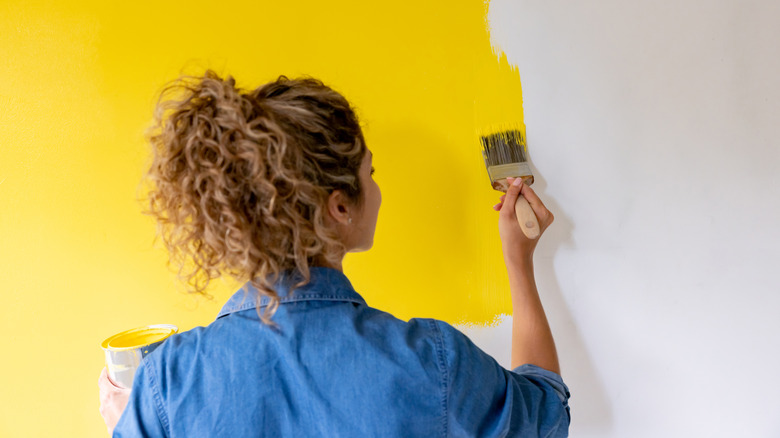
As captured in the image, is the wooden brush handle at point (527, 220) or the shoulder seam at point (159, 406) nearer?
the shoulder seam at point (159, 406)

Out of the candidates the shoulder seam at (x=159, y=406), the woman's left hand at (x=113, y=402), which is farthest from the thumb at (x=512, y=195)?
the woman's left hand at (x=113, y=402)

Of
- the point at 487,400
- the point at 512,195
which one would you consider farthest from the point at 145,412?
the point at 512,195

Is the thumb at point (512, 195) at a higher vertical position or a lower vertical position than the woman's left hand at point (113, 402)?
higher

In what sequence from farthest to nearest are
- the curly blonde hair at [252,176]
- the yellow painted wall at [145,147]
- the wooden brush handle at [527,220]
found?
the yellow painted wall at [145,147] → the wooden brush handle at [527,220] → the curly blonde hair at [252,176]

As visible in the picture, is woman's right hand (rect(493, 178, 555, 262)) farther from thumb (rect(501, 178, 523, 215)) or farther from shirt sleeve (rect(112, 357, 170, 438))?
shirt sleeve (rect(112, 357, 170, 438))

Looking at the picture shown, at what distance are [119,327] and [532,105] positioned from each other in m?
0.98

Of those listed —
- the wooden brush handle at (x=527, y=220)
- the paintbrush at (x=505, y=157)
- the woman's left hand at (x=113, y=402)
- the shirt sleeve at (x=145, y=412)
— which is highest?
the paintbrush at (x=505, y=157)

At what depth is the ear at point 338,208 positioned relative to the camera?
0.65 meters

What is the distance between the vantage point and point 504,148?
2.91ft

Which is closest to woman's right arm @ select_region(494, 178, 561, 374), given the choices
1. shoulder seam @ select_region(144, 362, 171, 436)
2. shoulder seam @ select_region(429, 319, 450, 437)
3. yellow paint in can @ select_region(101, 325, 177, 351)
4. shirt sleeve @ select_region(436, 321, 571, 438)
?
shirt sleeve @ select_region(436, 321, 571, 438)

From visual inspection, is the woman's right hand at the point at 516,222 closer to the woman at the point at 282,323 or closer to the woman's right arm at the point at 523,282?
the woman's right arm at the point at 523,282

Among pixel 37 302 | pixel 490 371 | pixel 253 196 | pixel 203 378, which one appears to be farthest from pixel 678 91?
pixel 37 302

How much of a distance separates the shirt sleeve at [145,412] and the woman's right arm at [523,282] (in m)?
0.57

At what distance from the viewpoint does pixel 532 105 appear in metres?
0.89
